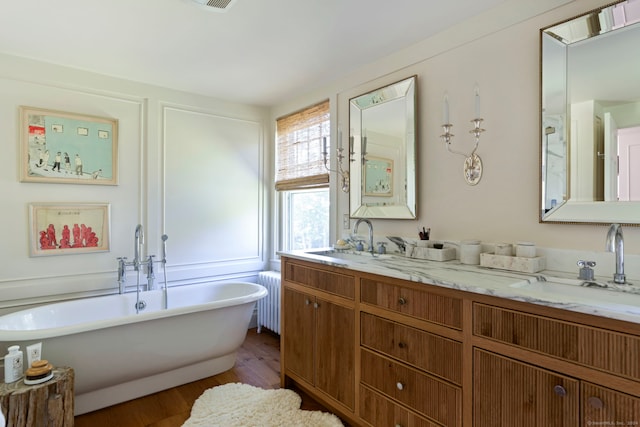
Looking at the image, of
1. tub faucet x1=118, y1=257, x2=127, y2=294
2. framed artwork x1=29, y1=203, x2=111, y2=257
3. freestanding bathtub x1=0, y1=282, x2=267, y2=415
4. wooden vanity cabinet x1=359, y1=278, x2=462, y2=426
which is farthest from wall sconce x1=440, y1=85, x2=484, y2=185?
framed artwork x1=29, y1=203, x2=111, y2=257

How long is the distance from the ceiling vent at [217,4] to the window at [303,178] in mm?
1394

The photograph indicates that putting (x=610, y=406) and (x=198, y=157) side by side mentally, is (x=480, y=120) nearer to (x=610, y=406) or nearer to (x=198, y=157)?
(x=610, y=406)

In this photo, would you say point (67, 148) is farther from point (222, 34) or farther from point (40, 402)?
point (40, 402)

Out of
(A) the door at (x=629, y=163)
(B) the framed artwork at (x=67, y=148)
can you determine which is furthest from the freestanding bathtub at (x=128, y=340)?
(A) the door at (x=629, y=163)

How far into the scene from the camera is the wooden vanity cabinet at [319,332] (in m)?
2.01

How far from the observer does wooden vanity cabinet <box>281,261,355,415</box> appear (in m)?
2.01

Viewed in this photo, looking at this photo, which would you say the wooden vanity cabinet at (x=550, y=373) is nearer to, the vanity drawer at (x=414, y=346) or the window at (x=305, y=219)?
the vanity drawer at (x=414, y=346)

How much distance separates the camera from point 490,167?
1.97m

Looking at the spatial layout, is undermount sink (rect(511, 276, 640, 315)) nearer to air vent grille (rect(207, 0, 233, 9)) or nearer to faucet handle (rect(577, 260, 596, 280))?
faucet handle (rect(577, 260, 596, 280))

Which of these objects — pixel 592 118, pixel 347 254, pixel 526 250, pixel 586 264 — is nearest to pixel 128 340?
pixel 347 254

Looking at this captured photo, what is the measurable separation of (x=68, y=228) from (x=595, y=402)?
345cm

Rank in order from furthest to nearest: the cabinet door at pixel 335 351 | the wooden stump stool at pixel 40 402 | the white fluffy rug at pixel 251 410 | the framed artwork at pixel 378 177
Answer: the framed artwork at pixel 378 177, the white fluffy rug at pixel 251 410, the cabinet door at pixel 335 351, the wooden stump stool at pixel 40 402

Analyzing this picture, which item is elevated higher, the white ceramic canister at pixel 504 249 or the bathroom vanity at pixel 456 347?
the white ceramic canister at pixel 504 249

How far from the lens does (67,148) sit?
2.81 m
